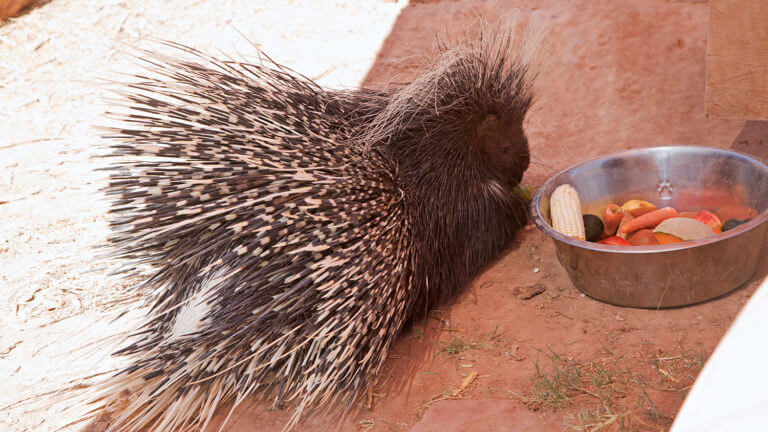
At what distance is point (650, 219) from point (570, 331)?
0.53 metres

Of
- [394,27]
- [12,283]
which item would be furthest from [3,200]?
[394,27]

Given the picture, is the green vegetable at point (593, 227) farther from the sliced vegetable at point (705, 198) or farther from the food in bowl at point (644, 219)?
the sliced vegetable at point (705, 198)

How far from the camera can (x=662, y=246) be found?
1.85 metres

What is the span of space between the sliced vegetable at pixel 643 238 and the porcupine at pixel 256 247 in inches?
28.3

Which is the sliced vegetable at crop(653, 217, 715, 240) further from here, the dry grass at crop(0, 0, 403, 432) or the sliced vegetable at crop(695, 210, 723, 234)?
the dry grass at crop(0, 0, 403, 432)

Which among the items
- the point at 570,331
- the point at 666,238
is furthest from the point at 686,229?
the point at 570,331

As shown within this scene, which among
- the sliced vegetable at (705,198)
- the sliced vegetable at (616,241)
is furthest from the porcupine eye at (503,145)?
the sliced vegetable at (705,198)

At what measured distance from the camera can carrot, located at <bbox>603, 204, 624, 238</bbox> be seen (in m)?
2.29

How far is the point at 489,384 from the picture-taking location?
6.31 feet

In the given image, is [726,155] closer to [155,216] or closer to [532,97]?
[532,97]

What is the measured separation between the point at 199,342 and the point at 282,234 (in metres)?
0.37

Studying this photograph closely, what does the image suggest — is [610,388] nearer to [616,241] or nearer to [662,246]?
[662,246]

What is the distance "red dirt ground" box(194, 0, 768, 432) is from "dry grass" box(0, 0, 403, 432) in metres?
0.85

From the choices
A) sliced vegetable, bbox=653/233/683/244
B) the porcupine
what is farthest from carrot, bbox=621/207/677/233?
the porcupine
